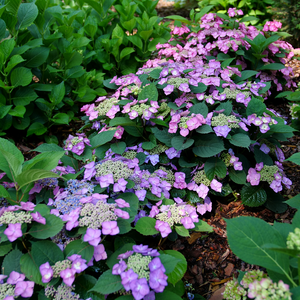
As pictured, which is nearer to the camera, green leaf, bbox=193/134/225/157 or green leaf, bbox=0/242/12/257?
green leaf, bbox=0/242/12/257

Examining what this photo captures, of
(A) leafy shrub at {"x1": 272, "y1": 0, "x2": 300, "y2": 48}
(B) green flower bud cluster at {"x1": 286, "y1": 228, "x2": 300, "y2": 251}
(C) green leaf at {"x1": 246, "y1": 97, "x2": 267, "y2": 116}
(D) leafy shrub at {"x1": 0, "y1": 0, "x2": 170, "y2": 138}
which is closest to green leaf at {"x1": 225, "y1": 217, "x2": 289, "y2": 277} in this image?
(B) green flower bud cluster at {"x1": 286, "y1": 228, "x2": 300, "y2": 251}

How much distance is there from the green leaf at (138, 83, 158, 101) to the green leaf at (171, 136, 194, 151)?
0.37 m

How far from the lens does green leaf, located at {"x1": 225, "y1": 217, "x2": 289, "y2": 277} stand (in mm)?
1003

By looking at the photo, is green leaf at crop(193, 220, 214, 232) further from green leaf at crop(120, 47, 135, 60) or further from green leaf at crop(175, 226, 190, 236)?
green leaf at crop(120, 47, 135, 60)

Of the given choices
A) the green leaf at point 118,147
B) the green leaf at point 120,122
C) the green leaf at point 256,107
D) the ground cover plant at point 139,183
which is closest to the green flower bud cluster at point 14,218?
the ground cover plant at point 139,183

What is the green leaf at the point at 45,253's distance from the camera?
118 centimetres

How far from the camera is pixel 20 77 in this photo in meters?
2.49

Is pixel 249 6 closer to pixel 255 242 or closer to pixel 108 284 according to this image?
pixel 255 242

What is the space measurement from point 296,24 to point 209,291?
430 centimetres

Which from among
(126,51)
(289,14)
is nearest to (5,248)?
(126,51)

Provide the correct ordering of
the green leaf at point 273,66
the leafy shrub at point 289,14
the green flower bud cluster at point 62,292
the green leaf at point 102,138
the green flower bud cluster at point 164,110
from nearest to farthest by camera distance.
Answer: the green flower bud cluster at point 62,292
the green leaf at point 102,138
the green flower bud cluster at point 164,110
the green leaf at point 273,66
the leafy shrub at point 289,14

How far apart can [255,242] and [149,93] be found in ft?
4.49

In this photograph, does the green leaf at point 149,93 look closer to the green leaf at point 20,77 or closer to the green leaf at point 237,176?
the green leaf at point 237,176

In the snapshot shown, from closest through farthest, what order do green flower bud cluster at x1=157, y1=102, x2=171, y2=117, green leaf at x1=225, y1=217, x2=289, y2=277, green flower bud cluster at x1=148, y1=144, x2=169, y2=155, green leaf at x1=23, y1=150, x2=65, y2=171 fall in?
green leaf at x1=225, y1=217, x2=289, y2=277 < green leaf at x1=23, y1=150, x2=65, y2=171 < green flower bud cluster at x1=148, y1=144, x2=169, y2=155 < green flower bud cluster at x1=157, y1=102, x2=171, y2=117
